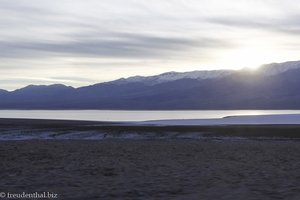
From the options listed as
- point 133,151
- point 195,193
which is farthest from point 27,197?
point 133,151

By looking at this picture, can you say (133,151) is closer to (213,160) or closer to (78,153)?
(78,153)

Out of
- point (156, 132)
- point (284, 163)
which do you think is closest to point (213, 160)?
point (284, 163)

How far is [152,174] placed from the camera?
49.9ft

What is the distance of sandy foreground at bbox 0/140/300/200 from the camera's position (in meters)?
12.0

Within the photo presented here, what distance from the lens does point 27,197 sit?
1127 cm

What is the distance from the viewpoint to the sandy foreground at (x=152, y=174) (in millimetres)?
12000

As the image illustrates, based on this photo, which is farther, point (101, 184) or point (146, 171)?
point (146, 171)

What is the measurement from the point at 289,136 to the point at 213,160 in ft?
64.8

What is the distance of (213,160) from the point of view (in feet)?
63.6

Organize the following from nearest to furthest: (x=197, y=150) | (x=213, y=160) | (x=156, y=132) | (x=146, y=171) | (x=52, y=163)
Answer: (x=146, y=171) → (x=52, y=163) → (x=213, y=160) → (x=197, y=150) → (x=156, y=132)

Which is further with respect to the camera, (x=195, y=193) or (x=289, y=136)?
(x=289, y=136)

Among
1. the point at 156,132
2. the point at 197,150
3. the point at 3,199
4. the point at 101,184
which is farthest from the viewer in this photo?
the point at 156,132

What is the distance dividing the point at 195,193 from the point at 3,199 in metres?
4.30

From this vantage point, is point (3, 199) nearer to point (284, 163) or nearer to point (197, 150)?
point (284, 163)
